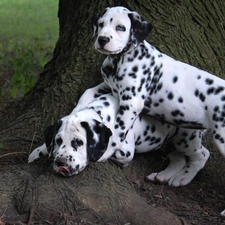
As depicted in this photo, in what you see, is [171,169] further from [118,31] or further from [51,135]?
[118,31]

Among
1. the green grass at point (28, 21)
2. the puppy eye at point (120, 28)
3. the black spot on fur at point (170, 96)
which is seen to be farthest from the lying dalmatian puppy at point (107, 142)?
the green grass at point (28, 21)

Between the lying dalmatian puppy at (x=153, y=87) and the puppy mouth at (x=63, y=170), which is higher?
the lying dalmatian puppy at (x=153, y=87)

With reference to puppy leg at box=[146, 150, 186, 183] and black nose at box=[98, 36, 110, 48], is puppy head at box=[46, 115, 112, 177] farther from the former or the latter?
puppy leg at box=[146, 150, 186, 183]

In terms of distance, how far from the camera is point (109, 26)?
5359 mm

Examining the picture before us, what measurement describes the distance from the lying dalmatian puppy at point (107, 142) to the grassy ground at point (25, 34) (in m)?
4.02

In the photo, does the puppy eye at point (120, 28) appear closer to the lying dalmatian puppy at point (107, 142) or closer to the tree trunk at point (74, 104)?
the lying dalmatian puppy at point (107, 142)

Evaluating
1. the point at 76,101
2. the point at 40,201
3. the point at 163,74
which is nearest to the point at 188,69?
the point at 163,74

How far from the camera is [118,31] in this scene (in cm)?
536

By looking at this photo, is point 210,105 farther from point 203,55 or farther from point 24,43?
point 24,43

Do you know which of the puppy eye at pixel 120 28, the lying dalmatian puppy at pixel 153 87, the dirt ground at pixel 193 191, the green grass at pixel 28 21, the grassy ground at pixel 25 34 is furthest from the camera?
the green grass at pixel 28 21

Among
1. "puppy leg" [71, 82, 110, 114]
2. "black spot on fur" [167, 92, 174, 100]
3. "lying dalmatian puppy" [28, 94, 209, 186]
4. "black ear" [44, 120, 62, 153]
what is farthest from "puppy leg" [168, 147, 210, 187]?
"black ear" [44, 120, 62, 153]

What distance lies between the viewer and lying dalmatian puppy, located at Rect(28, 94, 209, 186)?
16.7ft

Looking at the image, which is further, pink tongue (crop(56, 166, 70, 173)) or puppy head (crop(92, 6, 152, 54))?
puppy head (crop(92, 6, 152, 54))

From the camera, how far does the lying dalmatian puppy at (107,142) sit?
16.7 feet
